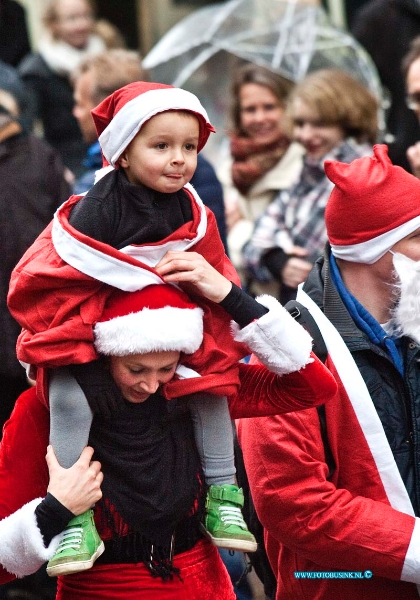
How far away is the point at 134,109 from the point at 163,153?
0.14 metres

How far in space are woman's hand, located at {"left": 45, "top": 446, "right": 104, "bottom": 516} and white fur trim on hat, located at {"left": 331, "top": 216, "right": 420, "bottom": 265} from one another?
1.07 m

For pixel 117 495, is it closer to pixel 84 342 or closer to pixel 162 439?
pixel 162 439

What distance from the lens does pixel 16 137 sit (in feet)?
18.2

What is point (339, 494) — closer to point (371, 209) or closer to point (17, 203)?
point (371, 209)

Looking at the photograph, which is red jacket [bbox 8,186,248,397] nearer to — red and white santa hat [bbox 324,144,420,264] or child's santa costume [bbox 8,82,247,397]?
child's santa costume [bbox 8,82,247,397]

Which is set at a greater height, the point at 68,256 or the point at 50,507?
the point at 68,256

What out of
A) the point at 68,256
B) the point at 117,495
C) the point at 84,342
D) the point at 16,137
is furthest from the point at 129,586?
the point at 16,137

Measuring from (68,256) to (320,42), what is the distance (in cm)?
493

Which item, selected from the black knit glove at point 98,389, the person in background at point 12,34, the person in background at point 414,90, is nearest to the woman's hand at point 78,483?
the black knit glove at point 98,389

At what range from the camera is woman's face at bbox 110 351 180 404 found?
3.22m

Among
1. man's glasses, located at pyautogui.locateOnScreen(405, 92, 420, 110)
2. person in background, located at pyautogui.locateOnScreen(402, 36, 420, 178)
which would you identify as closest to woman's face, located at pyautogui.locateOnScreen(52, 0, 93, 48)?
person in background, located at pyautogui.locateOnScreen(402, 36, 420, 178)

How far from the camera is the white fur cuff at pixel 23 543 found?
10.4ft

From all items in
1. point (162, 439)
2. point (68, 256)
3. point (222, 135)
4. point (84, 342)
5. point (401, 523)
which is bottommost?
point (222, 135)

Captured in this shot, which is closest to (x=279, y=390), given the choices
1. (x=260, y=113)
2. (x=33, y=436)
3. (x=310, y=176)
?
(x=33, y=436)
